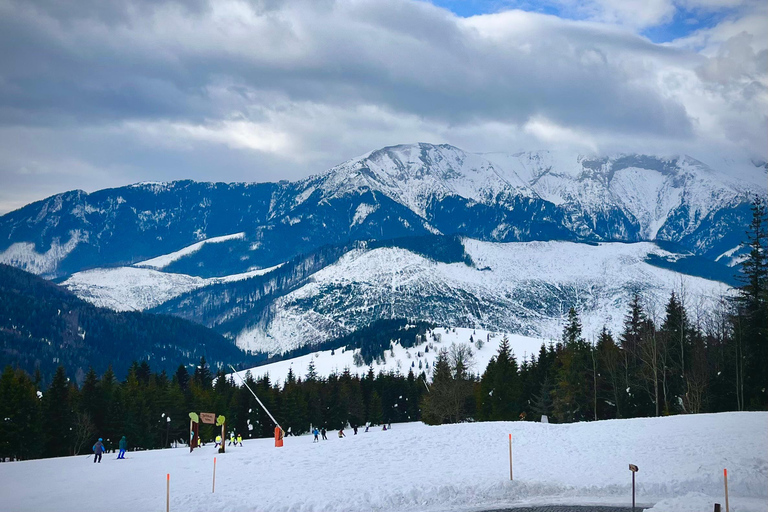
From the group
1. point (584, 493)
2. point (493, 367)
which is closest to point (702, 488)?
point (584, 493)

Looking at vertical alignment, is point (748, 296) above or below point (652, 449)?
above

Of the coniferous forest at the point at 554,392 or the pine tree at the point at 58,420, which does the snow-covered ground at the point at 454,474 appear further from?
the pine tree at the point at 58,420

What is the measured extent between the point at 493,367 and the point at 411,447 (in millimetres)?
52659

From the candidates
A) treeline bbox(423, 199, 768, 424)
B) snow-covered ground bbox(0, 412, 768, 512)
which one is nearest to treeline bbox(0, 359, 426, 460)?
snow-covered ground bbox(0, 412, 768, 512)

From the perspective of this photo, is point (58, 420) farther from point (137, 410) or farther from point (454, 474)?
point (454, 474)

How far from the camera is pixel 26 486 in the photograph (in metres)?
43.4

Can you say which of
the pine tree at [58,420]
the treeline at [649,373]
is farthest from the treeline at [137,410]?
the treeline at [649,373]

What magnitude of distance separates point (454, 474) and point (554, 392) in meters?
42.9

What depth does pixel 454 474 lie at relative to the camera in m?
39.1

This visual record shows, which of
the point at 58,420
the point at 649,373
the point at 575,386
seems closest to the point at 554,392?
the point at 575,386

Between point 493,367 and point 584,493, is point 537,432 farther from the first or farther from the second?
point 493,367

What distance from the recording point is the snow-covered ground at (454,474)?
3491 cm

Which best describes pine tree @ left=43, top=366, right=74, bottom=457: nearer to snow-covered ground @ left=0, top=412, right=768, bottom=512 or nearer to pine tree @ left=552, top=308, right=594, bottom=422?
snow-covered ground @ left=0, top=412, right=768, bottom=512

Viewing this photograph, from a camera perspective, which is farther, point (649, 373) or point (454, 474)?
point (649, 373)
